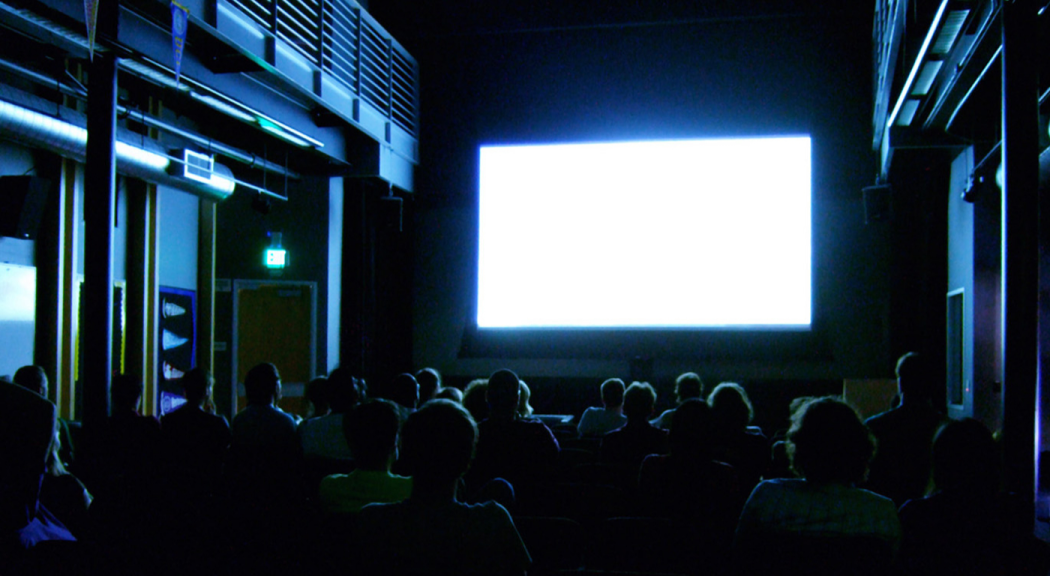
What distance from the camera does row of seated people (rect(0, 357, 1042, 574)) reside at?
76.7 inches

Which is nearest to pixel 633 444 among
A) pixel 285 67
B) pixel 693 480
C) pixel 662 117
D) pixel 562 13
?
pixel 693 480

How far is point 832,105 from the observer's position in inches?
372

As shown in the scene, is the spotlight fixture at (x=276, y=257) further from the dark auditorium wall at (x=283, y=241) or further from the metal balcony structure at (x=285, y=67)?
the metal balcony structure at (x=285, y=67)

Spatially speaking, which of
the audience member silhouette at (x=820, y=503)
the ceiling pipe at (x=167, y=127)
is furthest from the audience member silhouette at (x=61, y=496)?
the ceiling pipe at (x=167, y=127)

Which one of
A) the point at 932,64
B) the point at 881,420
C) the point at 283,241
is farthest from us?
the point at 283,241

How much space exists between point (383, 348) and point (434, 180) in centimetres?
217

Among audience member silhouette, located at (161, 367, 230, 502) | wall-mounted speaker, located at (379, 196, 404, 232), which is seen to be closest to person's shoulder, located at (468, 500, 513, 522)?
audience member silhouette, located at (161, 367, 230, 502)

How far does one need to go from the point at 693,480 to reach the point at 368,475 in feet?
3.64

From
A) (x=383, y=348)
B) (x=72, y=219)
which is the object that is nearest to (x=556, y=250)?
(x=383, y=348)

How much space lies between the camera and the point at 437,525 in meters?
1.93

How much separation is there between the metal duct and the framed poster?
1.43 metres

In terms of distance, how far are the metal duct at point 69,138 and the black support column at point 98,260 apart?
3.14ft

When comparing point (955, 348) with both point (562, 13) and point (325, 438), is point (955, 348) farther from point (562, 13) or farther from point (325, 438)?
point (325, 438)

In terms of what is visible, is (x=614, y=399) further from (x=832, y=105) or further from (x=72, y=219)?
(x=832, y=105)
